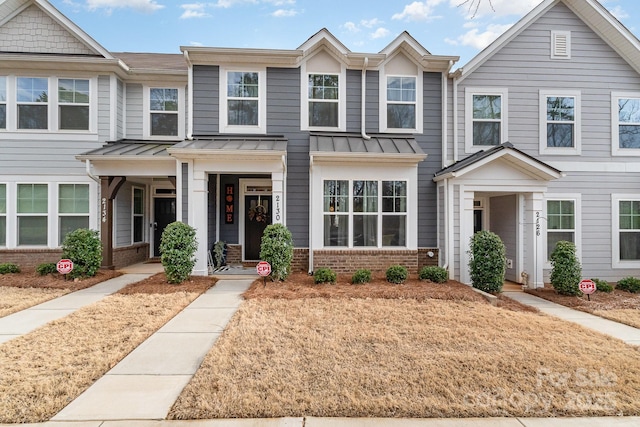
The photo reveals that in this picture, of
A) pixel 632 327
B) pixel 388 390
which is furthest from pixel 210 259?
pixel 632 327

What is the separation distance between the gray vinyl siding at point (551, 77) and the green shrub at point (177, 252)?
771 centimetres

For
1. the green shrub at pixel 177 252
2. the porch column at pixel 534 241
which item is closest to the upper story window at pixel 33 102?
the green shrub at pixel 177 252

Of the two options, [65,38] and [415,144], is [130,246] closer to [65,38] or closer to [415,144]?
[65,38]

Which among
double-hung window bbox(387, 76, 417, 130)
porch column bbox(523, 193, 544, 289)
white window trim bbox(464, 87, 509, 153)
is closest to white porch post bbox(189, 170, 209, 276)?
double-hung window bbox(387, 76, 417, 130)

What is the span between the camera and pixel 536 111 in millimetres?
9125

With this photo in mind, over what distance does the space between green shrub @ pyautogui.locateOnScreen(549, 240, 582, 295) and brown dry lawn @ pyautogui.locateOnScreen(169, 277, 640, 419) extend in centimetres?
219

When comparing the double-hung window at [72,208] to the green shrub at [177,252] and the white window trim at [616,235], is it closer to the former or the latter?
the green shrub at [177,252]

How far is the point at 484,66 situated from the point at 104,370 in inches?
419

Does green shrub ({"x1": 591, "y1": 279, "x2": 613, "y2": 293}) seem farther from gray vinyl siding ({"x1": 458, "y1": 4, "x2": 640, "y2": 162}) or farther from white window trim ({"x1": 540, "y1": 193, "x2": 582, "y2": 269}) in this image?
gray vinyl siding ({"x1": 458, "y1": 4, "x2": 640, "y2": 162})

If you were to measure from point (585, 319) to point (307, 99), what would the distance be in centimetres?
791

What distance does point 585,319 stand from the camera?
5738 millimetres

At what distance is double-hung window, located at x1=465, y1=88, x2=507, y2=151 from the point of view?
911 cm

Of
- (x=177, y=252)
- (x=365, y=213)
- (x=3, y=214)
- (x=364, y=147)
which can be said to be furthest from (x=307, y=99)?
(x=3, y=214)

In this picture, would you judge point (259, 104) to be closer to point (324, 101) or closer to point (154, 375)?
point (324, 101)
